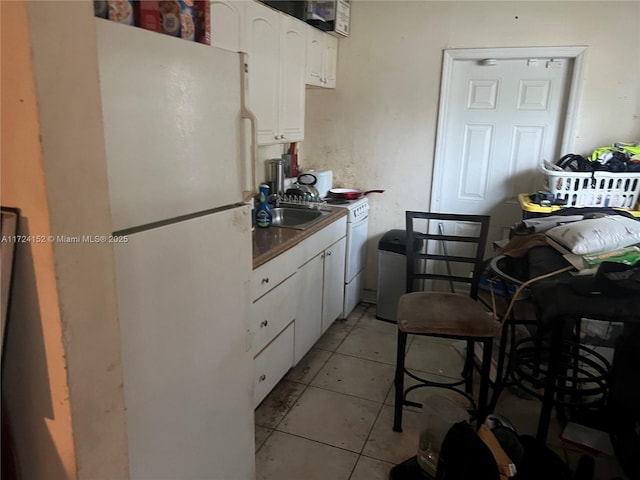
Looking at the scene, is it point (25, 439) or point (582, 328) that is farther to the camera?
point (582, 328)

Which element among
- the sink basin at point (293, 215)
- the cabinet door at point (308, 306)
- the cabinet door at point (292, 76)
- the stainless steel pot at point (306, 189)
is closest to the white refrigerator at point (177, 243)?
the cabinet door at point (308, 306)

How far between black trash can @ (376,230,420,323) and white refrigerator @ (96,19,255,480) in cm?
195

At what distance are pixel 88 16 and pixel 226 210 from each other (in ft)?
2.21

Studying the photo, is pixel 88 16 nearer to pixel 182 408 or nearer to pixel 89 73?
pixel 89 73

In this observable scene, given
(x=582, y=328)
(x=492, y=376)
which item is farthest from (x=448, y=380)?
(x=582, y=328)

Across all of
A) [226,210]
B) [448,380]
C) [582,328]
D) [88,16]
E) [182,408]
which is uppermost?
[88,16]

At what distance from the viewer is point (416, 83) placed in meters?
3.44

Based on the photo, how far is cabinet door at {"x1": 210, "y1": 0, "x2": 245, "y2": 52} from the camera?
6.73 ft

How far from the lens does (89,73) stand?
95 centimetres

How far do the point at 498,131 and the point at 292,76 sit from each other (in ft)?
5.04

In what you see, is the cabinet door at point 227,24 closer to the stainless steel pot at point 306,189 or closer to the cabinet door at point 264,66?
the cabinet door at point 264,66

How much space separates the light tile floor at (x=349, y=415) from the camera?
2.09 m

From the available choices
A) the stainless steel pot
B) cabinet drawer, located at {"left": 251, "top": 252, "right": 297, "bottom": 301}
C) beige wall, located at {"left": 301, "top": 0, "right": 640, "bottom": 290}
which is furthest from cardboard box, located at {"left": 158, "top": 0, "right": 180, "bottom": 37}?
beige wall, located at {"left": 301, "top": 0, "right": 640, "bottom": 290}

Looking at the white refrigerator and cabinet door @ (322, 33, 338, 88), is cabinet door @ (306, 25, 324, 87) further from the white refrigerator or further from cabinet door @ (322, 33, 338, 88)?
the white refrigerator
